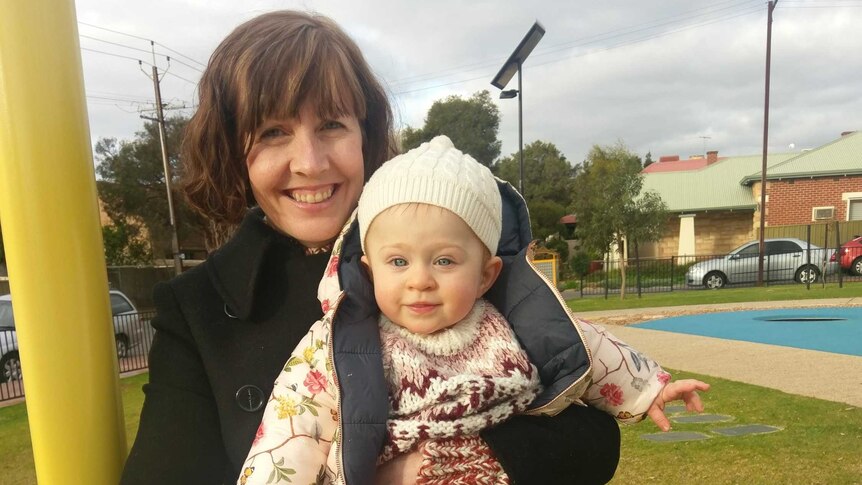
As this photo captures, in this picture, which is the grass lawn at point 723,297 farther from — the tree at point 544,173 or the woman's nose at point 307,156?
the tree at point 544,173

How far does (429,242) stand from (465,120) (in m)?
40.0

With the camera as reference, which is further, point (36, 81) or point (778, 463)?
point (778, 463)

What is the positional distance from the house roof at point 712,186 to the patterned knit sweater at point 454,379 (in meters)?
28.2

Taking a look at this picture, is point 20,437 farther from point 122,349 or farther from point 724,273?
point 724,273

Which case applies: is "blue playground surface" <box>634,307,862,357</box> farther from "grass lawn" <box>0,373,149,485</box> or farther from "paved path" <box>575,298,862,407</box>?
"grass lawn" <box>0,373,149,485</box>

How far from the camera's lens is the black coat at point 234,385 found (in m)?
1.45

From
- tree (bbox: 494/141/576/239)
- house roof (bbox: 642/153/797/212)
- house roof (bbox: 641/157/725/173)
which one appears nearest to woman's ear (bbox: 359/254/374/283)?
house roof (bbox: 642/153/797/212)

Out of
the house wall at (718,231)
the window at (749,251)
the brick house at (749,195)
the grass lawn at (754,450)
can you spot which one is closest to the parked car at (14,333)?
the grass lawn at (754,450)

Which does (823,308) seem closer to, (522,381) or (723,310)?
(723,310)

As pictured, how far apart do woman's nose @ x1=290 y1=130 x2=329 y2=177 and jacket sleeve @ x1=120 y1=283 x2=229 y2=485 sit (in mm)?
438

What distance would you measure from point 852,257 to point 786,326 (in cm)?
1067

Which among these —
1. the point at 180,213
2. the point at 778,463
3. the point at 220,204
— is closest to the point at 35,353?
the point at 220,204

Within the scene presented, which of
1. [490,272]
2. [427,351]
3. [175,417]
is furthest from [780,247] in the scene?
[175,417]

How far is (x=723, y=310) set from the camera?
1443 centimetres
